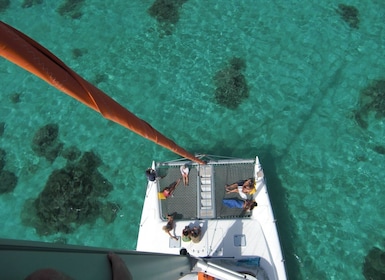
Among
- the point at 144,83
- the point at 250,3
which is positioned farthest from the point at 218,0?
the point at 144,83

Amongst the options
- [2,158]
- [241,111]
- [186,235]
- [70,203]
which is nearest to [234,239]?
[186,235]

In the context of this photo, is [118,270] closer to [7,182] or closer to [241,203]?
[241,203]

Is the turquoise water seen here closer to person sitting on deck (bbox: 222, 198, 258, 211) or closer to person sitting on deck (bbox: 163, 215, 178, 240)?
person sitting on deck (bbox: 222, 198, 258, 211)

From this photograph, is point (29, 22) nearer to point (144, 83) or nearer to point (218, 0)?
point (144, 83)

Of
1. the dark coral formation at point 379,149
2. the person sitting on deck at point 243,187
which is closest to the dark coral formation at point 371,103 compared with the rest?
the dark coral formation at point 379,149

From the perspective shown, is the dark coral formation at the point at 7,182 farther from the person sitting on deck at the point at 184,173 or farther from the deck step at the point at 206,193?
the deck step at the point at 206,193

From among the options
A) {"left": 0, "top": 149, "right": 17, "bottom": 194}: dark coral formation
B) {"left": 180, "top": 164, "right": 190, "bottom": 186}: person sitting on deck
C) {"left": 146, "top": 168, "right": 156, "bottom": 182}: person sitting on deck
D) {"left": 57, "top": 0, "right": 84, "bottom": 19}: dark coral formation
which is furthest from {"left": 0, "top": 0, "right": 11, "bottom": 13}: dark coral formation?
{"left": 180, "top": 164, "right": 190, "bottom": 186}: person sitting on deck
